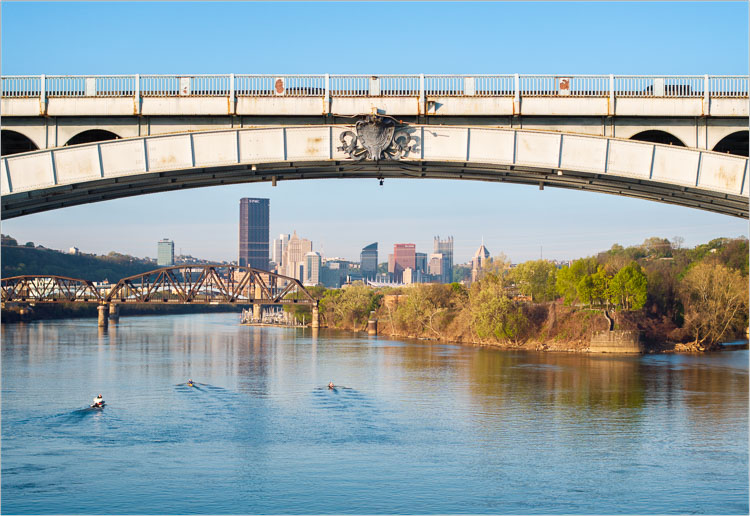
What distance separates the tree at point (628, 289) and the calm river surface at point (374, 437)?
44.9 ft

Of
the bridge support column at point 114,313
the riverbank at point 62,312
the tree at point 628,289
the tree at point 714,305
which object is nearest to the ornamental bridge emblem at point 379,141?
the tree at point 628,289

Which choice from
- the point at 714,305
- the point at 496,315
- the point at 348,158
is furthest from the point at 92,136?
the point at 714,305

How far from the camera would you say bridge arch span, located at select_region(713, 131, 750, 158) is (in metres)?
21.3

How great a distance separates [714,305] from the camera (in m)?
70.6

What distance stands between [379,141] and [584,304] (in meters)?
61.4

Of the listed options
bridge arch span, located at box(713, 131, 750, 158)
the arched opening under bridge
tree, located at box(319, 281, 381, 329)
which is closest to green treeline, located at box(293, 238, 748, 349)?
tree, located at box(319, 281, 381, 329)

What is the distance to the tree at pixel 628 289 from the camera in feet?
239

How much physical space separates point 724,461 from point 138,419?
24.2 m

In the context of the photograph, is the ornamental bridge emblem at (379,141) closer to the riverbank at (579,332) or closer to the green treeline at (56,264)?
the riverbank at (579,332)

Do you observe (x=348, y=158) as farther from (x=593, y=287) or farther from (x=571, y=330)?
(x=593, y=287)

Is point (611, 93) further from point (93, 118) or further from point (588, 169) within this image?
point (93, 118)

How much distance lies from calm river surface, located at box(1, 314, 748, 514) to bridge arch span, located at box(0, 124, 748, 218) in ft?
33.6

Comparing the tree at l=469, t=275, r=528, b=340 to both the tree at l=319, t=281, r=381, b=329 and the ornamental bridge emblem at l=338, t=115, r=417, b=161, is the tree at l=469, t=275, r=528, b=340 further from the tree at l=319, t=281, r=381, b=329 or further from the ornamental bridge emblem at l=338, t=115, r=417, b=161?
the ornamental bridge emblem at l=338, t=115, r=417, b=161

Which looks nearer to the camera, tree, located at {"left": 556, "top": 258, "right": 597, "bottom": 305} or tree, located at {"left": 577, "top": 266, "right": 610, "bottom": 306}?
tree, located at {"left": 577, "top": 266, "right": 610, "bottom": 306}
